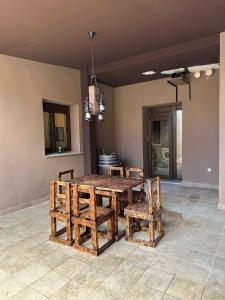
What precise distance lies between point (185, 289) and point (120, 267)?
2.15ft

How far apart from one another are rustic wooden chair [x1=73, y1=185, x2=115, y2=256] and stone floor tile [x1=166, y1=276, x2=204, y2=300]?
2.94ft

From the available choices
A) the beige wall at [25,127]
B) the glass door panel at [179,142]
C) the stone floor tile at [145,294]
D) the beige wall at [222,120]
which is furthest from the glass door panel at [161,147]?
the stone floor tile at [145,294]

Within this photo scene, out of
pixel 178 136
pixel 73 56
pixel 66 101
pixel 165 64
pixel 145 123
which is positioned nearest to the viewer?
pixel 73 56

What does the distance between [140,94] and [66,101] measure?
7.41ft

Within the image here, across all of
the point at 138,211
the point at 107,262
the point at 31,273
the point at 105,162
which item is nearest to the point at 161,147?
the point at 105,162

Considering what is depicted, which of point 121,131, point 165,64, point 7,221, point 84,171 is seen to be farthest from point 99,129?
point 7,221

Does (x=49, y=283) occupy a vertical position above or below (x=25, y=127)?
below

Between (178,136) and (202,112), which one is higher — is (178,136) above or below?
below

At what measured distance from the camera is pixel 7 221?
11.6ft

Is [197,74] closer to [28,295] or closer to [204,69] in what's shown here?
[204,69]

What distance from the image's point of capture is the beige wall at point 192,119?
200 inches

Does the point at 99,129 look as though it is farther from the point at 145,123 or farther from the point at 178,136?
the point at 178,136

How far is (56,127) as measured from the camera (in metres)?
5.15

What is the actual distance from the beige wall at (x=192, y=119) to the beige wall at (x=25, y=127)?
2187mm
